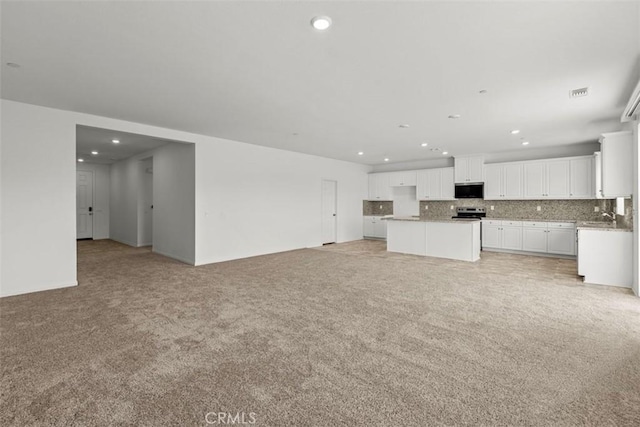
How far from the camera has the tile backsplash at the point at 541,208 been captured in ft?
22.8

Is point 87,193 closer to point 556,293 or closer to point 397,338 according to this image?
point 397,338

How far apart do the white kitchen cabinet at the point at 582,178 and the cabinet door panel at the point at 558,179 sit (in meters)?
0.09

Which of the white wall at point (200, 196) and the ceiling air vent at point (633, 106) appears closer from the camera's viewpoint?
the ceiling air vent at point (633, 106)

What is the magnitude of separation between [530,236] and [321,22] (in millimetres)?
7313

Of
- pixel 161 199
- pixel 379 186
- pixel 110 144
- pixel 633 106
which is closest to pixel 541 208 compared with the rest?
pixel 633 106

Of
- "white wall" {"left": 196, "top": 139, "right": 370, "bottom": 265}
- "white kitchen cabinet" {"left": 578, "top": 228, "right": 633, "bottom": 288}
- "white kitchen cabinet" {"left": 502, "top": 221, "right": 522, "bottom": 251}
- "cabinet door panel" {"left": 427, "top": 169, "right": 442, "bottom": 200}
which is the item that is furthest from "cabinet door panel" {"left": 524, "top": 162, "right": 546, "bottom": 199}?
"white wall" {"left": 196, "top": 139, "right": 370, "bottom": 265}

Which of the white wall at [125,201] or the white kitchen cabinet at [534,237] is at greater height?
the white wall at [125,201]

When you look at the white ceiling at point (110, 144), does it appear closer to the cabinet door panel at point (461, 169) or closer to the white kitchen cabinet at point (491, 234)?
the cabinet door panel at point (461, 169)

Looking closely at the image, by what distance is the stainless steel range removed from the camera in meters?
8.30

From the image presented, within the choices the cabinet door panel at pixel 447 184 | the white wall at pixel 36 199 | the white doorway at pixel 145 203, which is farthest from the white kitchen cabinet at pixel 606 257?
the white doorway at pixel 145 203

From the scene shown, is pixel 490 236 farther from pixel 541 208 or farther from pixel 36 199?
pixel 36 199

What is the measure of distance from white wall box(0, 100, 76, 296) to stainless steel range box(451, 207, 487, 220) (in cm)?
881

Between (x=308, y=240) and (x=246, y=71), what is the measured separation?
582cm

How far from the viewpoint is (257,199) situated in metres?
7.17
